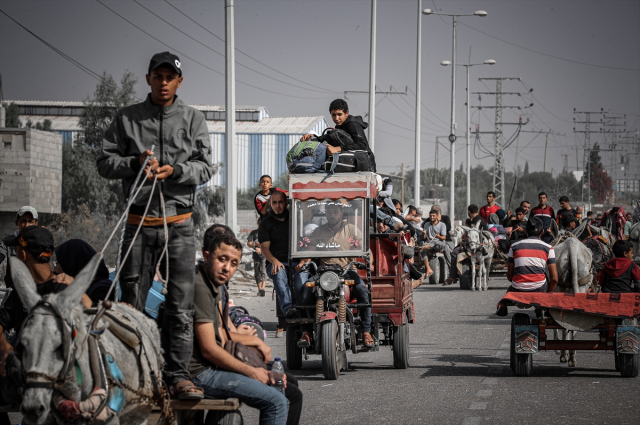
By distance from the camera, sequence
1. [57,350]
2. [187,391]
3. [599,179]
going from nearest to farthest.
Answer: [57,350], [187,391], [599,179]

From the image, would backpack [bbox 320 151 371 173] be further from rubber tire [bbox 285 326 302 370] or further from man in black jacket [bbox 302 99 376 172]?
rubber tire [bbox 285 326 302 370]

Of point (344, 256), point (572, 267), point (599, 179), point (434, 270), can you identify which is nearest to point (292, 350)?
point (344, 256)

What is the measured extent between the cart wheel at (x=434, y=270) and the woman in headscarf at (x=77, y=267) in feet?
68.9

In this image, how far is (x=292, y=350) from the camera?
36.7 ft

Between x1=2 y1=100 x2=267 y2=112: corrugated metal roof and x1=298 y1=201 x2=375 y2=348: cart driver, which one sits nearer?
x1=298 y1=201 x2=375 y2=348: cart driver

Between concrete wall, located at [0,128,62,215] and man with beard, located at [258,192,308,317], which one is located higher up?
concrete wall, located at [0,128,62,215]

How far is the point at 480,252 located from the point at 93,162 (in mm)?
27521

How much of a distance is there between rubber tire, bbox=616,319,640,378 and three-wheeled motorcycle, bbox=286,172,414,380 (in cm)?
254

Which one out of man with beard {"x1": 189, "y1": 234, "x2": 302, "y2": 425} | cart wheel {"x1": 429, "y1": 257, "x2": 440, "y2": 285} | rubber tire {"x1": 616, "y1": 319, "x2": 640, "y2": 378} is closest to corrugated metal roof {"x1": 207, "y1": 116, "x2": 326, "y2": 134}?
cart wheel {"x1": 429, "y1": 257, "x2": 440, "y2": 285}

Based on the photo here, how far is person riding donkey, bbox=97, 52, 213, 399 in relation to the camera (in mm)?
5613

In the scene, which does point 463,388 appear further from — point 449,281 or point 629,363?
point 449,281

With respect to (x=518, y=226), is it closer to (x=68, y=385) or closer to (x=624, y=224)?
(x=624, y=224)

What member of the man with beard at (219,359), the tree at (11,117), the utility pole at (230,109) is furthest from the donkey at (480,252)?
the tree at (11,117)

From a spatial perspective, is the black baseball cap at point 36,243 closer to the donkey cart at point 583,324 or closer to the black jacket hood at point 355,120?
the donkey cart at point 583,324
